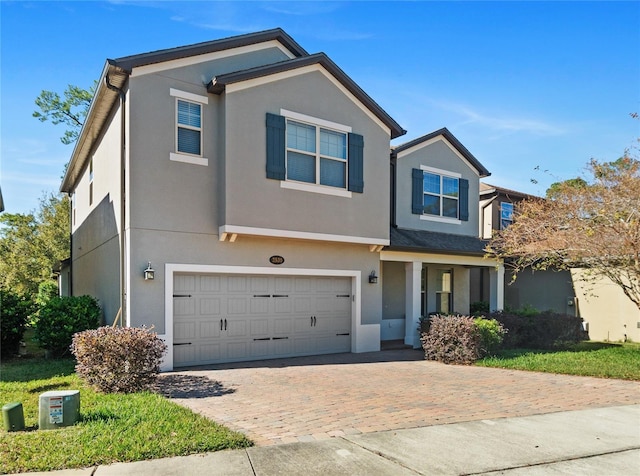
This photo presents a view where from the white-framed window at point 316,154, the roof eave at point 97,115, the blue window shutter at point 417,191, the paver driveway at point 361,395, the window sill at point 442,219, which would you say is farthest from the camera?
the window sill at point 442,219

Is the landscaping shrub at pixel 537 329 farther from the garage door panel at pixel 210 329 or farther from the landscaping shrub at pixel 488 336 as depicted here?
the garage door panel at pixel 210 329

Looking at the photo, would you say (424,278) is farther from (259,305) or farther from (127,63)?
(127,63)

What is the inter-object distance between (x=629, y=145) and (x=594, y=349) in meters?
6.10

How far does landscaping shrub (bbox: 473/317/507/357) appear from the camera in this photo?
1245cm

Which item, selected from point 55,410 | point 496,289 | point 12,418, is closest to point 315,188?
point 55,410

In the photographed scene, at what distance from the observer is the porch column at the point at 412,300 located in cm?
1494

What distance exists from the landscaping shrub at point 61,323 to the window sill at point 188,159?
4401 mm

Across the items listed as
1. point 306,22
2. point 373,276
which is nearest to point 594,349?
point 373,276

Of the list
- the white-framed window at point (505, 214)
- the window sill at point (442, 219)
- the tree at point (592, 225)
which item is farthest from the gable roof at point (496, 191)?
the tree at point (592, 225)

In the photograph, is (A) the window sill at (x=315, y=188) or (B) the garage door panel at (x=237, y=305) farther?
(A) the window sill at (x=315, y=188)

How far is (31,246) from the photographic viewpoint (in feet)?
86.9

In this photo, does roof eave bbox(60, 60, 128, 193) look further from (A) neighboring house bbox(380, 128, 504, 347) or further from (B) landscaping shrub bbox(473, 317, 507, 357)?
(B) landscaping shrub bbox(473, 317, 507, 357)

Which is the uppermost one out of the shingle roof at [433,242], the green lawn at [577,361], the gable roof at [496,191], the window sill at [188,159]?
the gable roof at [496,191]

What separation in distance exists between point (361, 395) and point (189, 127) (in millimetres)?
6984
